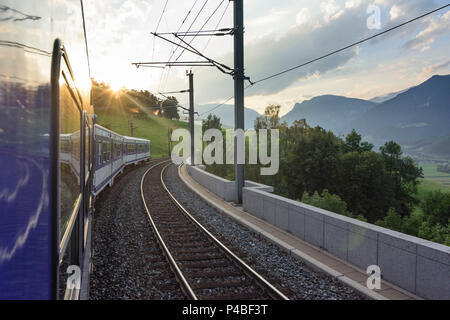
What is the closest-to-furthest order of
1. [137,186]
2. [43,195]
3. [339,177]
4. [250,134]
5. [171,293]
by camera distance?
[43,195] < [171,293] < [137,186] < [250,134] < [339,177]

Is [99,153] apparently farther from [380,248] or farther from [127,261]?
[380,248]

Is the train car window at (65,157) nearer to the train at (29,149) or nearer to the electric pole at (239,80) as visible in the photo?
the train at (29,149)

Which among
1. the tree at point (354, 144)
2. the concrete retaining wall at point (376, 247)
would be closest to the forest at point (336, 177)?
the tree at point (354, 144)

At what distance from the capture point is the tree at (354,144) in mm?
64250

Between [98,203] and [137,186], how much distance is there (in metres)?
5.88

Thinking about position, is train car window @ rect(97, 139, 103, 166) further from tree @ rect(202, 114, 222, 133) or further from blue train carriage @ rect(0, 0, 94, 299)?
tree @ rect(202, 114, 222, 133)

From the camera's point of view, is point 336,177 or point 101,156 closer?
point 101,156

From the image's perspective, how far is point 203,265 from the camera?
23.4 feet

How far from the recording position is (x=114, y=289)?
6.05 m

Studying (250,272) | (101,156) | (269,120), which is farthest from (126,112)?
(250,272)

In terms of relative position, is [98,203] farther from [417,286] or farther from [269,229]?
[417,286]

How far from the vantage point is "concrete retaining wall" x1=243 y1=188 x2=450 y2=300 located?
5086mm

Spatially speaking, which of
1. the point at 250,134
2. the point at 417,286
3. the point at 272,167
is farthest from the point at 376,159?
the point at 417,286

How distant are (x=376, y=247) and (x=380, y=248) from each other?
0.09 metres
